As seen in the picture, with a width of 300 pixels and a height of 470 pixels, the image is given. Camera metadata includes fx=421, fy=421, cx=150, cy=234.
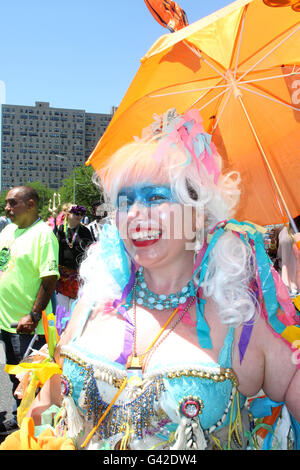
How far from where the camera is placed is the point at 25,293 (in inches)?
126

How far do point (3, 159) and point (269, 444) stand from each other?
133194 millimetres

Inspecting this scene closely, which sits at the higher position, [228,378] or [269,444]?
[228,378]

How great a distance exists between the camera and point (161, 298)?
1.57 m

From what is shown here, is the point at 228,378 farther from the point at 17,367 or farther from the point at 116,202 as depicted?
the point at 17,367

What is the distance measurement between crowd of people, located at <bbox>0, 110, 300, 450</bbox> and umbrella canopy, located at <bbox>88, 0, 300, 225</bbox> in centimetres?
37

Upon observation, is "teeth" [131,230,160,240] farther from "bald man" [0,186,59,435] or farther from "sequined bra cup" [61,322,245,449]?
"bald man" [0,186,59,435]

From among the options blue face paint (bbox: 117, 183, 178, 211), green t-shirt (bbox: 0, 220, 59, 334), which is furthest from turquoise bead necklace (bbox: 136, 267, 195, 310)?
green t-shirt (bbox: 0, 220, 59, 334)

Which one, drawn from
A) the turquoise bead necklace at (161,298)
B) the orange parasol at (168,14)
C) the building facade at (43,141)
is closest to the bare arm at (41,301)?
the turquoise bead necklace at (161,298)

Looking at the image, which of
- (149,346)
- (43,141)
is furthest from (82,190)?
(43,141)

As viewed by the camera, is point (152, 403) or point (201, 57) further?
point (201, 57)

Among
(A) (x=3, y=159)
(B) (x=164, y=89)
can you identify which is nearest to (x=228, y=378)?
(B) (x=164, y=89)

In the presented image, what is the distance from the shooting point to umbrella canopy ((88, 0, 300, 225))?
Result: 1.92 metres

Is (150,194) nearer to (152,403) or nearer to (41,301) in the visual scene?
(152,403)

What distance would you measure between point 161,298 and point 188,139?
61 cm
